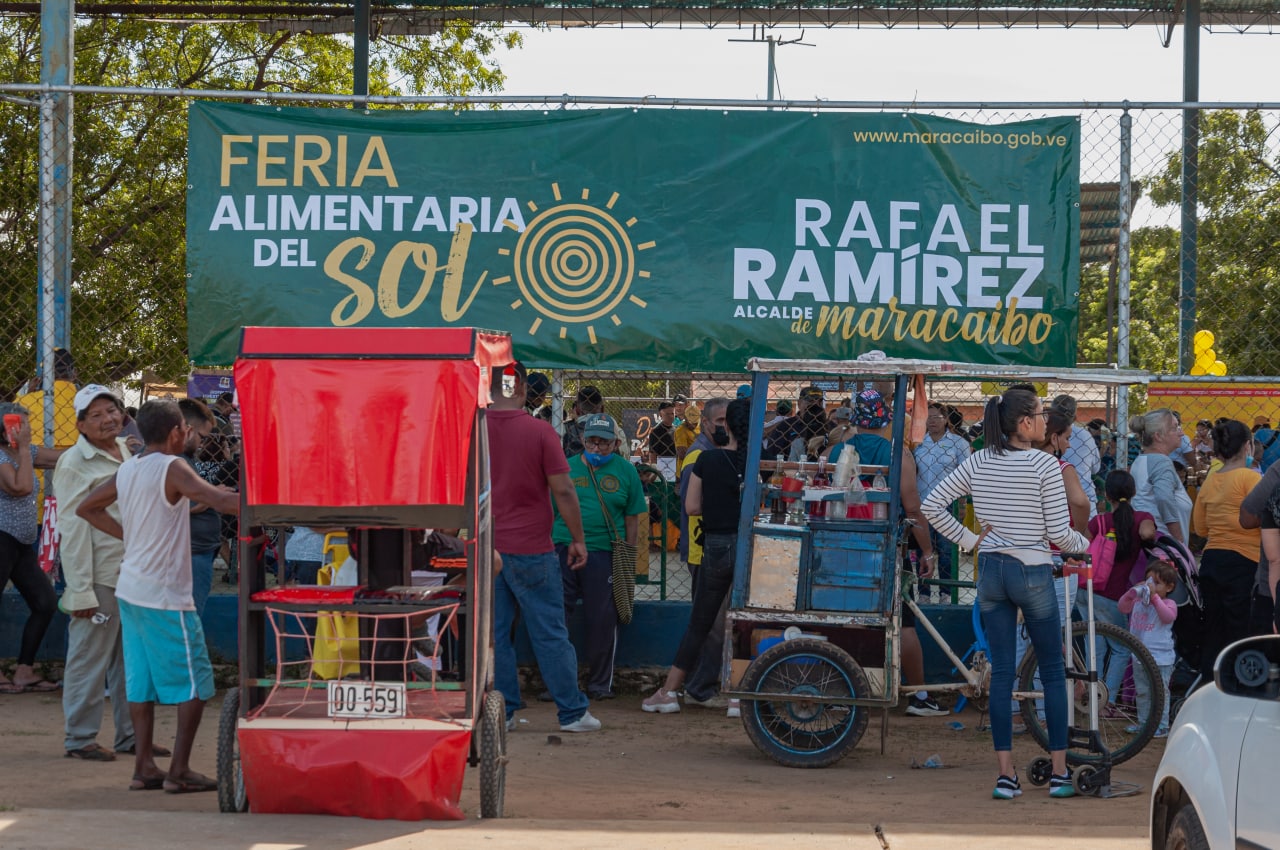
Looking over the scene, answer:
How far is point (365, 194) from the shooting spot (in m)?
9.07

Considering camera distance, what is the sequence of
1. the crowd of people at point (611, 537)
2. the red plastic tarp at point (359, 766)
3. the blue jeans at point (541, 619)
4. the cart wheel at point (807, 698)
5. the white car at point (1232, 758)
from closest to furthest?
the white car at point (1232, 758)
the red plastic tarp at point (359, 766)
the crowd of people at point (611, 537)
the cart wheel at point (807, 698)
the blue jeans at point (541, 619)

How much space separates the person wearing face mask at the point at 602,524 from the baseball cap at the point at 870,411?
1578 millimetres

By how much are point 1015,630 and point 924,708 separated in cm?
258

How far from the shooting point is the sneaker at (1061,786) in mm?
6742

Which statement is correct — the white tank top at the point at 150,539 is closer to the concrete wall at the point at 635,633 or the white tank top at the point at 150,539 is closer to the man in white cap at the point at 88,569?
the man in white cap at the point at 88,569

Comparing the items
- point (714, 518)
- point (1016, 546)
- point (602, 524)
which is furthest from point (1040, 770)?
point (602, 524)

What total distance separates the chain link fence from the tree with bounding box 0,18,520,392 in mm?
38

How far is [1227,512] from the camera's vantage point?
7934 millimetres

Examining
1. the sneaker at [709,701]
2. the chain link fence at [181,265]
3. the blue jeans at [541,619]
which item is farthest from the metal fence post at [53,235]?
the sneaker at [709,701]

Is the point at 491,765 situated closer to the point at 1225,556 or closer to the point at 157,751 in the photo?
the point at 157,751

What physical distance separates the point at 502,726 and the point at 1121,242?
4804 millimetres

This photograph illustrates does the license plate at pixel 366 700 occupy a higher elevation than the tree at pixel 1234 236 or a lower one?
lower

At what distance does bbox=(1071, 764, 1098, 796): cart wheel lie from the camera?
677 cm

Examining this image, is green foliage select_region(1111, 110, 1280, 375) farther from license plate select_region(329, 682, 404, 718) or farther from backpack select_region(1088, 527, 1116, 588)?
license plate select_region(329, 682, 404, 718)
